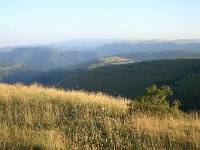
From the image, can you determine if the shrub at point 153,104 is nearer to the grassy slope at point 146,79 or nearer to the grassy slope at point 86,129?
the grassy slope at point 86,129

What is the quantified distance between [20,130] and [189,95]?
93.0 meters

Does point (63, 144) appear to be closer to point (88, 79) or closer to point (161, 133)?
point (161, 133)

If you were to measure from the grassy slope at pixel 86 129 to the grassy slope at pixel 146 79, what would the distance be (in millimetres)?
82676

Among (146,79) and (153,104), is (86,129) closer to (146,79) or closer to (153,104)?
(153,104)

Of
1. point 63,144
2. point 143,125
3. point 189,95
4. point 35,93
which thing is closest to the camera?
point 63,144

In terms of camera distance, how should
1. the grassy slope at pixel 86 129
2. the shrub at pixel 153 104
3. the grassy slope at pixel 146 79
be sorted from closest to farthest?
the grassy slope at pixel 86 129
the shrub at pixel 153 104
the grassy slope at pixel 146 79

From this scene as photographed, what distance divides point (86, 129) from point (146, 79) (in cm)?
11683

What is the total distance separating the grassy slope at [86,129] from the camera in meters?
7.77

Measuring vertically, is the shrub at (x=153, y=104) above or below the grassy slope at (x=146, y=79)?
above

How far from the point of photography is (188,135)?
8.37 meters

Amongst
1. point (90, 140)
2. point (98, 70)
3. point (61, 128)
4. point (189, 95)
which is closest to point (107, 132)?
point (90, 140)

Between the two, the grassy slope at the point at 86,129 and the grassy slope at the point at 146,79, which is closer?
the grassy slope at the point at 86,129

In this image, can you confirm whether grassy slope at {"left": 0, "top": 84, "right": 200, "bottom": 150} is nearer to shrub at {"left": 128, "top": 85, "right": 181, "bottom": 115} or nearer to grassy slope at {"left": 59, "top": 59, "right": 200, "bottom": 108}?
shrub at {"left": 128, "top": 85, "right": 181, "bottom": 115}

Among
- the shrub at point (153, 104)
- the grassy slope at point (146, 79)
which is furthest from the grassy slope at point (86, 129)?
the grassy slope at point (146, 79)
